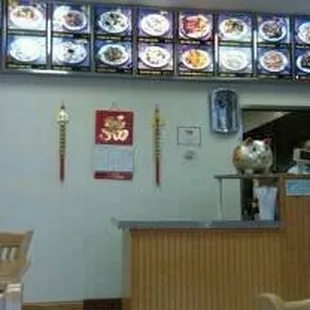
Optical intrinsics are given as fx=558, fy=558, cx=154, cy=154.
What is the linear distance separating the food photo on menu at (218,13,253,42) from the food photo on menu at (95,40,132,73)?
98 centimetres

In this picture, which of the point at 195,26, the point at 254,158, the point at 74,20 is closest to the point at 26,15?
the point at 74,20

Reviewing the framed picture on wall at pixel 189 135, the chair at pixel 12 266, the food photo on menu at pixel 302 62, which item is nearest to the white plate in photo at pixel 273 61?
the food photo on menu at pixel 302 62

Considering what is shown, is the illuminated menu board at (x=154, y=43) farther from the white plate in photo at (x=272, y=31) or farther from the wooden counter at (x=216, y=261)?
the wooden counter at (x=216, y=261)

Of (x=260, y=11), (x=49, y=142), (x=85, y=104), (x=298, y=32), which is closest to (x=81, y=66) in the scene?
(x=85, y=104)

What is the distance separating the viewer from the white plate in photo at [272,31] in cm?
568

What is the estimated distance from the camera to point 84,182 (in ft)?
17.4

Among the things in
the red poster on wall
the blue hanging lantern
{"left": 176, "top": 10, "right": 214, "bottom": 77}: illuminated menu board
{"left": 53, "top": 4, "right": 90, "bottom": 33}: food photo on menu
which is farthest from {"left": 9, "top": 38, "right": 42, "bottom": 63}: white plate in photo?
the blue hanging lantern

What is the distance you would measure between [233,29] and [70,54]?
166 cm

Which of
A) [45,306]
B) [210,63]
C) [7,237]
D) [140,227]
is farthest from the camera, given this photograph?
[210,63]

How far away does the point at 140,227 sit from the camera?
3.92m

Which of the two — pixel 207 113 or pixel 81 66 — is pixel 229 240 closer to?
pixel 207 113

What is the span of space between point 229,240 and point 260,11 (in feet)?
8.81

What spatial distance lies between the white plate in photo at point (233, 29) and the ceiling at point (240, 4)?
0.40 feet

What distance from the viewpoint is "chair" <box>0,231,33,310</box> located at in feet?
4.84
